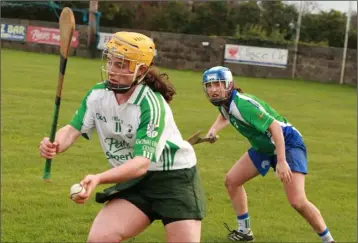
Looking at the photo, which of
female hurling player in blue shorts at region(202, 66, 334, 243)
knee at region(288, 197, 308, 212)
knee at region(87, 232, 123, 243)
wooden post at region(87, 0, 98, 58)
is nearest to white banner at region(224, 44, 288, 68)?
wooden post at region(87, 0, 98, 58)

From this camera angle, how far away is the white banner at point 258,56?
38375mm

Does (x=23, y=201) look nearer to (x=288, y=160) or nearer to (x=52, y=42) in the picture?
(x=288, y=160)

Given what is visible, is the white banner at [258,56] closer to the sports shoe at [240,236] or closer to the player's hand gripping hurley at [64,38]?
the sports shoe at [240,236]

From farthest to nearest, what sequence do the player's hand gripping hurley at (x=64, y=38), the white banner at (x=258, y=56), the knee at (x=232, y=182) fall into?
the white banner at (x=258, y=56) < the knee at (x=232, y=182) < the player's hand gripping hurley at (x=64, y=38)

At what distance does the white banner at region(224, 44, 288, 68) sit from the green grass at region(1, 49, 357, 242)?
54.9ft

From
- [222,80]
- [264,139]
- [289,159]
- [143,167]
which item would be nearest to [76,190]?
[143,167]

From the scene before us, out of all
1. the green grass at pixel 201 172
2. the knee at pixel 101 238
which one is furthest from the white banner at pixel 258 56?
the knee at pixel 101 238

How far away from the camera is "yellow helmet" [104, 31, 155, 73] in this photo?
5.00 m

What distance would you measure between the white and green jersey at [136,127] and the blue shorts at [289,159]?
2282mm

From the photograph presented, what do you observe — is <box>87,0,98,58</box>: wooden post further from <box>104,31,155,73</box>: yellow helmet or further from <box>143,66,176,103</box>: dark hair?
<box>104,31,155,73</box>: yellow helmet

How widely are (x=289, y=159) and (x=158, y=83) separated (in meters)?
2.59

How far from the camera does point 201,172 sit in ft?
36.9

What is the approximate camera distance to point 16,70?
25922mm

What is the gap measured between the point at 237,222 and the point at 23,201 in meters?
2.57
